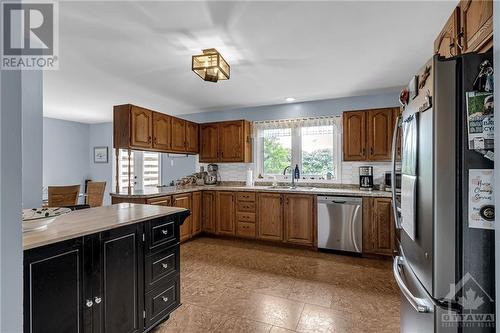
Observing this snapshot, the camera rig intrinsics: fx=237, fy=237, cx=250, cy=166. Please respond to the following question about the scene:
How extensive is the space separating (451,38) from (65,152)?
744 centimetres

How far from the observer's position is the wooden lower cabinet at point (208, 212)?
4.30 metres

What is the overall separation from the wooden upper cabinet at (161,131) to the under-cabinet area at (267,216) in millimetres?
845

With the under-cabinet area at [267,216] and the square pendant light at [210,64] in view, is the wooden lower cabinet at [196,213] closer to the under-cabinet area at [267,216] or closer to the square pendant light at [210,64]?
the under-cabinet area at [267,216]

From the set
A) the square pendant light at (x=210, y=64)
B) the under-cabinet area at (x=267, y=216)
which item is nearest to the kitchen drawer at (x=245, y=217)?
the under-cabinet area at (x=267, y=216)

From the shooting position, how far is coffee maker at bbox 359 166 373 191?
376cm

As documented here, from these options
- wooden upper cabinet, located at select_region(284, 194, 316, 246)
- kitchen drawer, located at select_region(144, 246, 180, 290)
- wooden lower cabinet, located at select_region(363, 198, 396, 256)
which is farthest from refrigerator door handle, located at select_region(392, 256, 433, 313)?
wooden upper cabinet, located at select_region(284, 194, 316, 246)

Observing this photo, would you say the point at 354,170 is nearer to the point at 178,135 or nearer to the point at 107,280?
the point at 178,135

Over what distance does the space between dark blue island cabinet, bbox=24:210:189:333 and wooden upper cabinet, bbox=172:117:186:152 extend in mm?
2396

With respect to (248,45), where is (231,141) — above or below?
below

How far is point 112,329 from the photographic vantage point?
150cm

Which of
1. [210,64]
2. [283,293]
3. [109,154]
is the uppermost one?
[210,64]

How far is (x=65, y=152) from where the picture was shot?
235 inches

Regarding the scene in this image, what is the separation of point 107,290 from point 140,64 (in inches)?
93.2

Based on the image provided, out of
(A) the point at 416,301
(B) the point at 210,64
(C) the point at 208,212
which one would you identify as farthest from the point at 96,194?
(A) the point at 416,301
